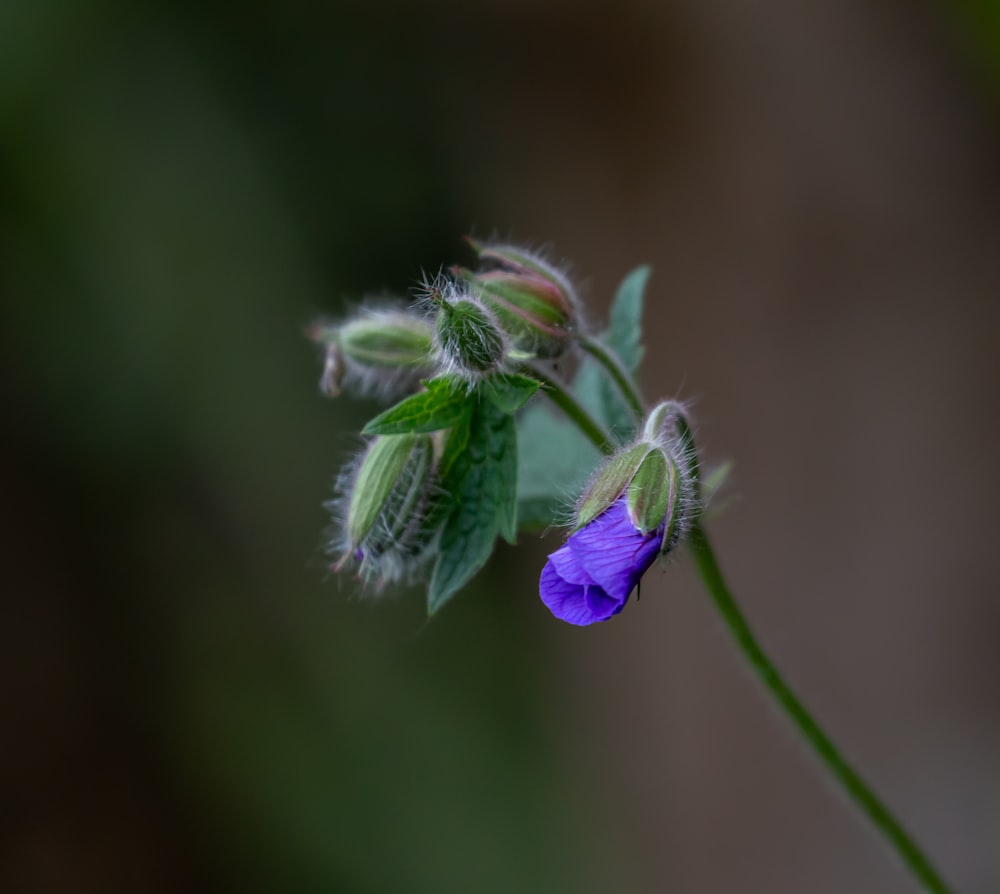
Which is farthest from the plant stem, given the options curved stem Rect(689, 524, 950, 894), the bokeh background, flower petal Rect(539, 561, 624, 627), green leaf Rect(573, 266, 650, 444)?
the bokeh background

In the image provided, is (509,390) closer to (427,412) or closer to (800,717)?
(427,412)

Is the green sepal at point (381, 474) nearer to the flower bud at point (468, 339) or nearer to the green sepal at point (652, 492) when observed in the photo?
the flower bud at point (468, 339)

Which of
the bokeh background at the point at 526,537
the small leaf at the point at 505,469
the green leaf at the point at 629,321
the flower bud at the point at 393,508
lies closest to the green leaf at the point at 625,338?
the green leaf at the point at 629,321

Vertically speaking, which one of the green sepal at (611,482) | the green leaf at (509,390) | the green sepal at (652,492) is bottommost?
the green sepal at (652,492)

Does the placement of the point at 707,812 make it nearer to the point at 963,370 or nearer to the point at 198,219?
the point at 963,370

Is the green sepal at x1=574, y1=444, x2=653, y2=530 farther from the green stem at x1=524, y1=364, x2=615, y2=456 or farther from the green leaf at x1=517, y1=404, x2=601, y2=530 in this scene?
the green leaf at x1=517, y1=404, x2=601, y2=530

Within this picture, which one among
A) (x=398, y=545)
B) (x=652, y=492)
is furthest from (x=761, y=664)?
(x=398, y=545)
